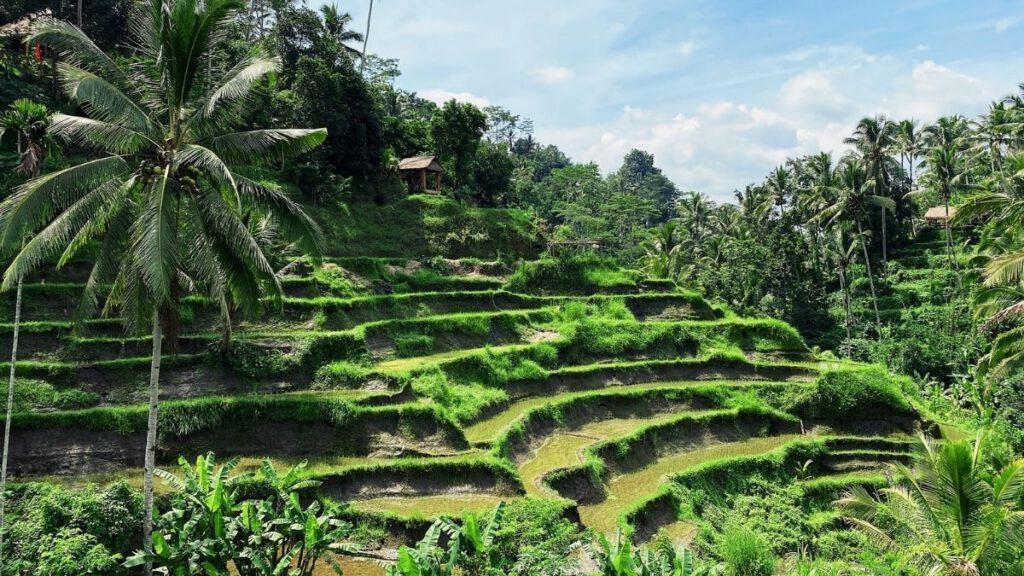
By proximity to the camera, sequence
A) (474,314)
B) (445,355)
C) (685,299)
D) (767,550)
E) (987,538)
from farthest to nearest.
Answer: (685,299) < (474,314) < (445,355) < (767,550) < (987,538)

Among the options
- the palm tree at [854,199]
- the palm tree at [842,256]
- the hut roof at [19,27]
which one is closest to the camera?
the hut roof at [19,27]

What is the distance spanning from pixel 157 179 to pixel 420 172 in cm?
2846

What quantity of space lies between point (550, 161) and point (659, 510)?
2817 inches

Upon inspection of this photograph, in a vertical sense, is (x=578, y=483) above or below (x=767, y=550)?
above

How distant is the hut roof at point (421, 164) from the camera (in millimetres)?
38656

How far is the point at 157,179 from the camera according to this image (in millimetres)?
11508

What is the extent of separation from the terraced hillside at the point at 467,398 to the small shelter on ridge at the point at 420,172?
739 cm

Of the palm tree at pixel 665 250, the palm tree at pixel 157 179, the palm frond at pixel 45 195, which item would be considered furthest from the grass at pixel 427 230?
the palm frond at pixel 45 195

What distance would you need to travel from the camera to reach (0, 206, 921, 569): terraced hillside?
55.2ft

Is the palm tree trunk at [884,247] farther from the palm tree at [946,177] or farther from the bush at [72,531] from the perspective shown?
the bush at [72,531]

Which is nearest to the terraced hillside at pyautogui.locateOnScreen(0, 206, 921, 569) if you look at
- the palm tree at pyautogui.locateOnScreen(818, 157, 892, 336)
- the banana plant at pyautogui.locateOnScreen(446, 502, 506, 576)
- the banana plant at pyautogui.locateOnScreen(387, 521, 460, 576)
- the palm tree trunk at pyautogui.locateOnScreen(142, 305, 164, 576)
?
the palm tree trunk at pyautogui.locateOnScreen(142, 305, 164, 576)

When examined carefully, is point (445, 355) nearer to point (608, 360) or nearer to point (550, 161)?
point (608, 360)

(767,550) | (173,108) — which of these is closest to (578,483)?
(767,550)

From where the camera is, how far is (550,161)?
284 feet
